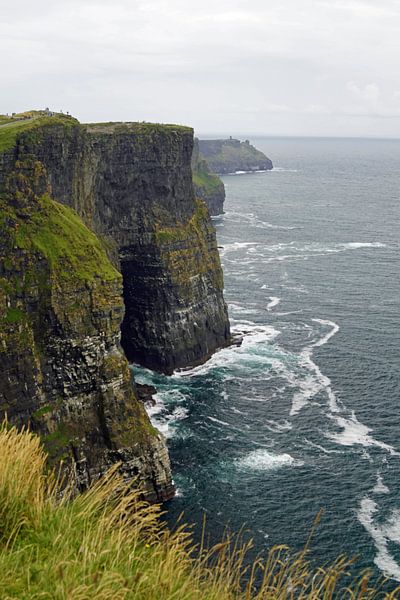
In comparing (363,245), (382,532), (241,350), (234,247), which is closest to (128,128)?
(241,350)

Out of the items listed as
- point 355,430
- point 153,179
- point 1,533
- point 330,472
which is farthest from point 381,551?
point 153,179

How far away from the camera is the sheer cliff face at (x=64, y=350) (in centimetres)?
5878

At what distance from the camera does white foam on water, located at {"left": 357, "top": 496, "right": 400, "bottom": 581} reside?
5144cm

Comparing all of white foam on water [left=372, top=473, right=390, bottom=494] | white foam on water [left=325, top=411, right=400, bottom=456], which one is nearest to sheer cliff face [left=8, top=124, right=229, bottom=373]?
white foam on water [left=325, top=411, right=400, bottom=456]

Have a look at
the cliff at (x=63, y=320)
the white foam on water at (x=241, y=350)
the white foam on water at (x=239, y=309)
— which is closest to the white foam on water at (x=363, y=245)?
the white foam on water at (x=239, y=309)

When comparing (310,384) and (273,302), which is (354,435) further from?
(273,302)

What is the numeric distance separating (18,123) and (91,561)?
6893cm

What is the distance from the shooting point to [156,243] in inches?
3826

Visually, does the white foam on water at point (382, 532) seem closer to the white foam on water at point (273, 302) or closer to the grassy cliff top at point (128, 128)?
the grassy cliff top at point (128, 128)

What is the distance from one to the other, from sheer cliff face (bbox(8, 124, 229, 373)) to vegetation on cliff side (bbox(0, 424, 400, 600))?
76.4 metres

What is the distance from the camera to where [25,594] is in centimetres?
1116

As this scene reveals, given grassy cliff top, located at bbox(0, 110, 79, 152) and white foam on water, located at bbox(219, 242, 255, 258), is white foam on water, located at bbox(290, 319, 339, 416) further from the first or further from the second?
white foam on water, located at bbox(219, 242, 255, 258)

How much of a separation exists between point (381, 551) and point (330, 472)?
1279 cm

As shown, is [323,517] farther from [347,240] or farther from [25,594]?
[347,240]
